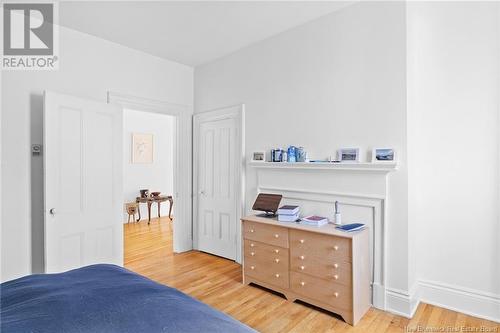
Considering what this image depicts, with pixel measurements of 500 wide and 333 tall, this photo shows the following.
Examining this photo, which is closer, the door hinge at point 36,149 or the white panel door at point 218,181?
the door hinge at point 36,149

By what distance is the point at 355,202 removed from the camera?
8.58ft

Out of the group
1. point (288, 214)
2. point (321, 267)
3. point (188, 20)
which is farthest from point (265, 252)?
point (188, 20)

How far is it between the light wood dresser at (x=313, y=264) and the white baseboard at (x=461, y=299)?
56 cm

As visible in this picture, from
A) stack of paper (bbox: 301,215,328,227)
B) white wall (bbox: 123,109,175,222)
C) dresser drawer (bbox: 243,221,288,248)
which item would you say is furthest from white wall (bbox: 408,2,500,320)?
white wall (bbox: 123,109,175,222)

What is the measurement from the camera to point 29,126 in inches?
112

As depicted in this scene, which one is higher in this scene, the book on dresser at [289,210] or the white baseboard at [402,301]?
the book on dresser at [289,210]

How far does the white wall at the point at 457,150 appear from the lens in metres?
2.27

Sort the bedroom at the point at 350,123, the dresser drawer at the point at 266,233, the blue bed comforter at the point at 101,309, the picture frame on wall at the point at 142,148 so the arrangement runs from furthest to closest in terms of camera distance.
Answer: the picture frame on wall at the point at 142,148 < the dresser drawer at the point at 266,233 < the bedroom at the point at 350,123 < the blue bed comforter at the point at 101,309

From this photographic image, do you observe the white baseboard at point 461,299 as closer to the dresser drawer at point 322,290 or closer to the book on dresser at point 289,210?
the dresser drawer at point 322,290

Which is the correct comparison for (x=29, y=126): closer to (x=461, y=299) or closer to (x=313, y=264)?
(x=313, y=264)

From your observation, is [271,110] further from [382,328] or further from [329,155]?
[382,328]

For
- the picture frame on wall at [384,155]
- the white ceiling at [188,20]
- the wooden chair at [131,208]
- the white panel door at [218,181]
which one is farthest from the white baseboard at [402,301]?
the wooden chair at [131,208]

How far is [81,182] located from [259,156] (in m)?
1.98

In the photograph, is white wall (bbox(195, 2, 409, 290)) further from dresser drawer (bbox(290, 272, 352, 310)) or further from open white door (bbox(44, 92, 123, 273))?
open white door (bbox(44, 92, 123, 273))
